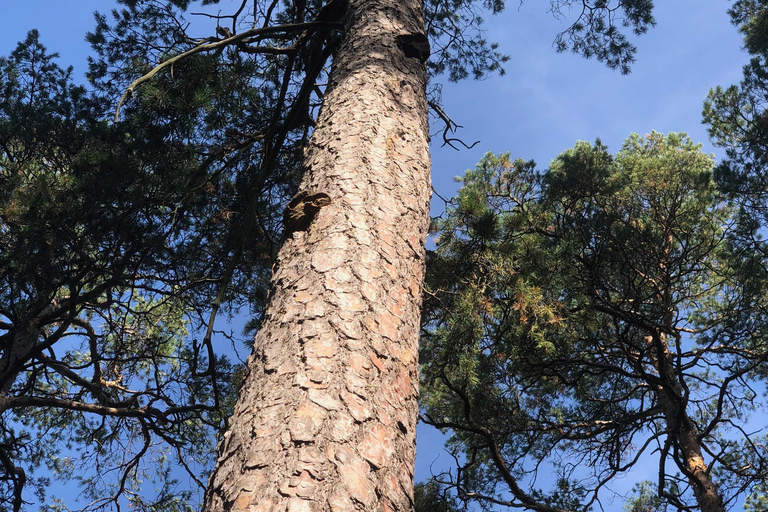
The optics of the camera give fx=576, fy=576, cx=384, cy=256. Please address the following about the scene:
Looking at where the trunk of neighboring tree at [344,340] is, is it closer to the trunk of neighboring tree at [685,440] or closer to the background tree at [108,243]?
the background tree at [108,243]

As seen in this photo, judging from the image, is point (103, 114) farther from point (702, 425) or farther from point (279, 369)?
point (702, 425)

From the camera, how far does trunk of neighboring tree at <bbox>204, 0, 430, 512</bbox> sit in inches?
51.3

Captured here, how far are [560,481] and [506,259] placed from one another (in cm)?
370

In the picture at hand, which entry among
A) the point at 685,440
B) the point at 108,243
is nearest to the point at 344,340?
the point at 108,243

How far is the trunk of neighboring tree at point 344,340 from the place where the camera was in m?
1.30

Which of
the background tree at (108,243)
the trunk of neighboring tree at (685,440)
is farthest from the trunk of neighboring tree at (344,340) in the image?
the trunk of neighboring tree at (685,440)

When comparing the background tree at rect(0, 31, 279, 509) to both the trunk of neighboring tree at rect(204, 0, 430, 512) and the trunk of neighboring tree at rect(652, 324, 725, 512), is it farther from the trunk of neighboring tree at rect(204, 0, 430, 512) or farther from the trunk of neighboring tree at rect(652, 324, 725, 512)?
the trunk of neighboring tree at rect(652, 324, 725, 512)

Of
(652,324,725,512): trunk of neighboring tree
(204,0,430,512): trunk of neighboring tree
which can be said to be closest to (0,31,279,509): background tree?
(204,0,430,512): trunk of neighboring tree

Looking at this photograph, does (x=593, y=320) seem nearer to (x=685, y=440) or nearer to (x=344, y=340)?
(x=685, y=440)

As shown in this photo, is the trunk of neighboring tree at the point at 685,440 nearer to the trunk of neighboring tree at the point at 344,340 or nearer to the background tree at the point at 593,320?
the background tree at the point at 593,320

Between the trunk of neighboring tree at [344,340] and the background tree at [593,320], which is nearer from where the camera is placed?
the trunk of neighboring tree at [344,340]

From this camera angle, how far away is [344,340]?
1562mm

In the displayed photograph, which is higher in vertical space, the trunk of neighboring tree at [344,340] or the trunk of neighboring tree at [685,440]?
the trunk of neighboring tree at [685,440]

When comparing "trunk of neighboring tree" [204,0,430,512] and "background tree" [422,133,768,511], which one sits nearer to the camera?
"trunk of neighboring tree" [204,0,430,512]
